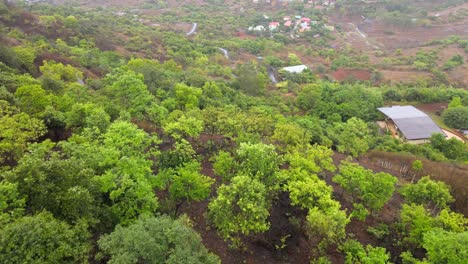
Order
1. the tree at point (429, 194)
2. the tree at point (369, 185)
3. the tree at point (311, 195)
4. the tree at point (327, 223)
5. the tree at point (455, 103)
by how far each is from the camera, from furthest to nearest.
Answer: the tree at point (455, 103), the tree at point (429, 194), the tree at point (369, 185), the tree at point (311, 195), the tree at point (327, 223)

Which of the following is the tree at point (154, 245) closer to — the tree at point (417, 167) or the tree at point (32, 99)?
the tree at point (32, 99)

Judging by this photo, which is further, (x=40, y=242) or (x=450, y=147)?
(x=450, y=147)

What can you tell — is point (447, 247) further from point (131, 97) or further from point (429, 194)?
point (131, 97)

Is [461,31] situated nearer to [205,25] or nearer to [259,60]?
[259,60]

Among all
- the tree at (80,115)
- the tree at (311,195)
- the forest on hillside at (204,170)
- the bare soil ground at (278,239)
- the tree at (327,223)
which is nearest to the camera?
the forest on hillside at (204,170)

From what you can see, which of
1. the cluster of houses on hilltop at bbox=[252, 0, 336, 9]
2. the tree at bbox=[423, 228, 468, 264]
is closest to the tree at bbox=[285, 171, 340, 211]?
the tree at bbox=[423, 228, 468, 264]

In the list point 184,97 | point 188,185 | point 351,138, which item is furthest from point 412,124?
point 188,185

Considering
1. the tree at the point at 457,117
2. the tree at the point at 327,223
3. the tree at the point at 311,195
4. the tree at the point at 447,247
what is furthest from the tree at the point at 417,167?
the tree at the point at 457,117
